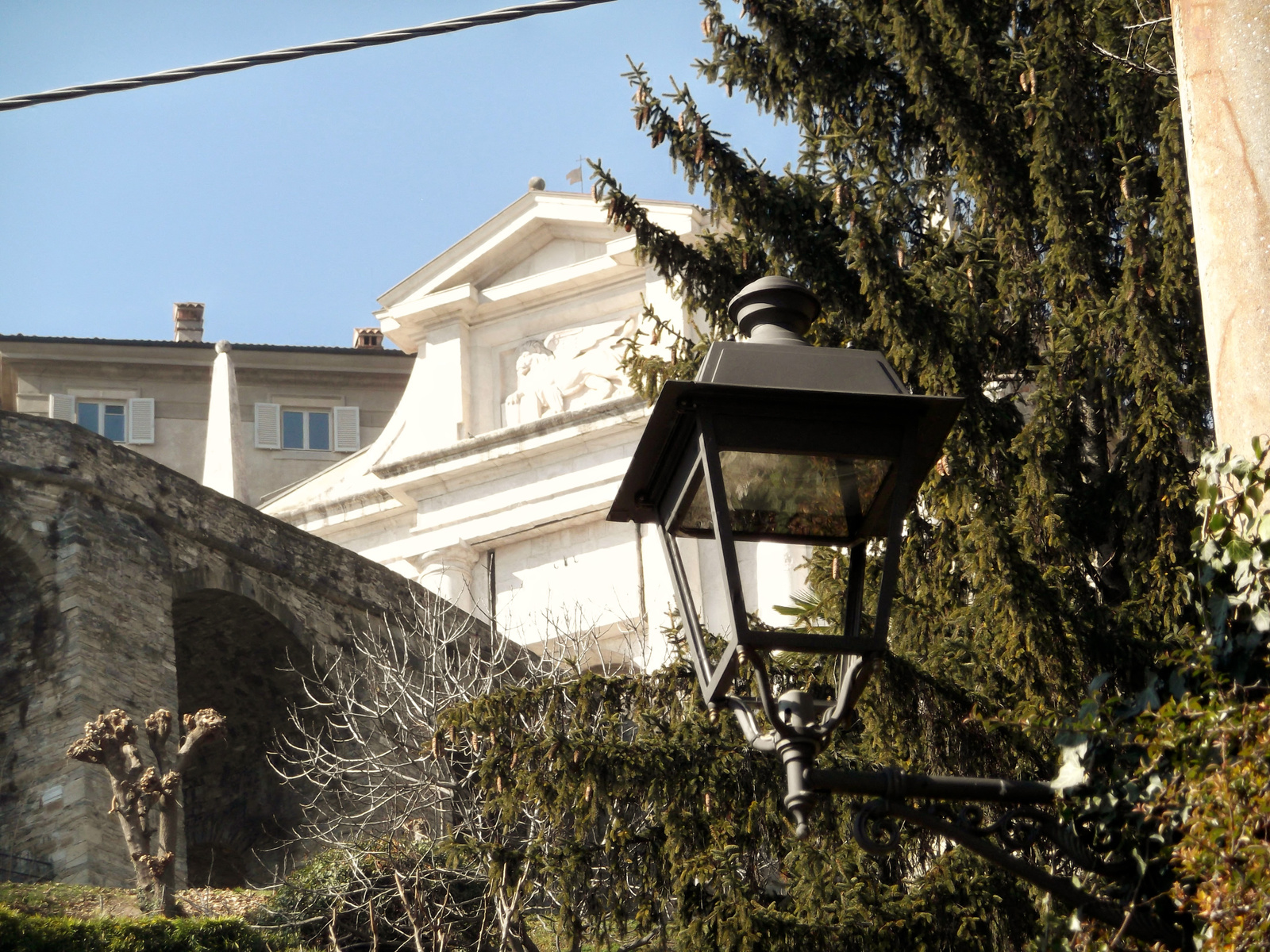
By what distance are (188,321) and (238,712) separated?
2253 cm

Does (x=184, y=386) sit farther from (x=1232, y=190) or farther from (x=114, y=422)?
(x=1232, y=190)

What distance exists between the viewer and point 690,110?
9102 mm

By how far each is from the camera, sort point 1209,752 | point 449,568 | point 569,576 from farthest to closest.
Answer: point 449,568
point 569,576
point 1209,752

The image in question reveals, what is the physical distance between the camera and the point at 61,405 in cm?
3656

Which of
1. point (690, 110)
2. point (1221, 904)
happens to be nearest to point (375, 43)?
point (690, 110)

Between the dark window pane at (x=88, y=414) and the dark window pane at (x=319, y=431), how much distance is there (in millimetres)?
4135

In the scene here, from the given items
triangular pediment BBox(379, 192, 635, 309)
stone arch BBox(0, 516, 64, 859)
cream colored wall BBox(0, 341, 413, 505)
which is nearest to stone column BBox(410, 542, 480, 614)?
triangular pediment BBox(379, 192, 635, 309)

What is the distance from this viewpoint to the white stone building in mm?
27922

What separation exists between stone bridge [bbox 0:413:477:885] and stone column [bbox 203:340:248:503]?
9135 mm

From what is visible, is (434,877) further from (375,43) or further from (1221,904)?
(1221,904)

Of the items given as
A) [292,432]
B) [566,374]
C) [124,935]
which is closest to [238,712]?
[124,935]

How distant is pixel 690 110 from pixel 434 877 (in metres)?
8.56

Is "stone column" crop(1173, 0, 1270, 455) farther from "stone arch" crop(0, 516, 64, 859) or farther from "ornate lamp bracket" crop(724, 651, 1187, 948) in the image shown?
"stone arch" crop(0, 516, 64, 859)

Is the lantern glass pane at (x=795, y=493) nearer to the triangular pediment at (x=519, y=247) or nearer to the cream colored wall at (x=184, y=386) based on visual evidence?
the triangular pediment at (x=519, y=247)
